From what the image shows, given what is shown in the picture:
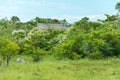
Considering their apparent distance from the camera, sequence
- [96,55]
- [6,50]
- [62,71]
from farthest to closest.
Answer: [96,55]
[6,50]
[62,71]

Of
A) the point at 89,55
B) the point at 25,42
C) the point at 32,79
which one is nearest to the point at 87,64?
the point at 89,55

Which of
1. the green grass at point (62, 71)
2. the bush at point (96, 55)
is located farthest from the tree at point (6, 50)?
the bush at point (96, 55)

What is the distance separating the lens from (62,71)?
449 inches

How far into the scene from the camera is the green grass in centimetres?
946

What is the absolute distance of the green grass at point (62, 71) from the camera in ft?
31.1

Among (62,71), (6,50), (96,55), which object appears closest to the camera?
(62,71)

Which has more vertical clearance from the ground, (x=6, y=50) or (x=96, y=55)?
(x=6, y=50)

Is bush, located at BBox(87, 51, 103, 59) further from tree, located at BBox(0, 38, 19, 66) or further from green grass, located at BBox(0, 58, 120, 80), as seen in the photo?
tree, located at BBox(0, 38, 19, 66)

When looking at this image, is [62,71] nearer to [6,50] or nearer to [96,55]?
[6,50]

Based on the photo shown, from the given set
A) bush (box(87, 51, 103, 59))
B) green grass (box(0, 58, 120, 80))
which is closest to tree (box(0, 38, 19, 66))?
A: green grass (box(0, 58, 120, 80))

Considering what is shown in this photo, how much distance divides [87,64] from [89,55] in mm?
2904

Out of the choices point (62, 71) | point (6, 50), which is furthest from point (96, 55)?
point (62, 71)

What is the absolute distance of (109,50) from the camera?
17.4 metres

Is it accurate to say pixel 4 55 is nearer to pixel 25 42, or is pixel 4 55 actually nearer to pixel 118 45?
pixel 118 45
